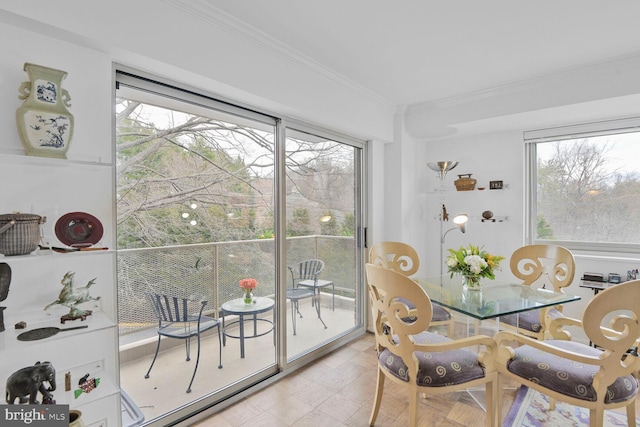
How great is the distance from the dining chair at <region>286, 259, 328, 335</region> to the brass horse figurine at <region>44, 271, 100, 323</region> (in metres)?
1.54

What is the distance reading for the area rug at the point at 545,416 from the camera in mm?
2059

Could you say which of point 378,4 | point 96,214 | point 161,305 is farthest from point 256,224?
point 378,4

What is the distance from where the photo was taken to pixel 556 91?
2.75 m

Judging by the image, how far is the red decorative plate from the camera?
140 centimetres

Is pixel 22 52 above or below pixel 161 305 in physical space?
above

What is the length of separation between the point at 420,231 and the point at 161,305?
3.02 m

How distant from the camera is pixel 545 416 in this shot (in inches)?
83.9

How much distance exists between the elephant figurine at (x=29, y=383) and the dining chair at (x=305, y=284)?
1694 mm

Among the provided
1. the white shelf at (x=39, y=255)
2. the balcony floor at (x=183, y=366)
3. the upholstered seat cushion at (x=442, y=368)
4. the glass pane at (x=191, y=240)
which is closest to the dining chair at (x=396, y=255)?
the balcony floor at (x=183, y=366)

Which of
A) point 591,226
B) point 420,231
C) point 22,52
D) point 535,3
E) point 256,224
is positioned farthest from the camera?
point 420,231

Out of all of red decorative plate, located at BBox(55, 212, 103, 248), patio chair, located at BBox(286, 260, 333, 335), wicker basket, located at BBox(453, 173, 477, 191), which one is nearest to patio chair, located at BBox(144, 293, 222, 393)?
red decorative plate, located at BBox(55, 212, 103, 248)

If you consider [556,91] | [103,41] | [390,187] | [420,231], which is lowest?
[420,231]

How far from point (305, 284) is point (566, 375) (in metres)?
1.94

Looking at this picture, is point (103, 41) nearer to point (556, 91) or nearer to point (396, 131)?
point (396, 131)
